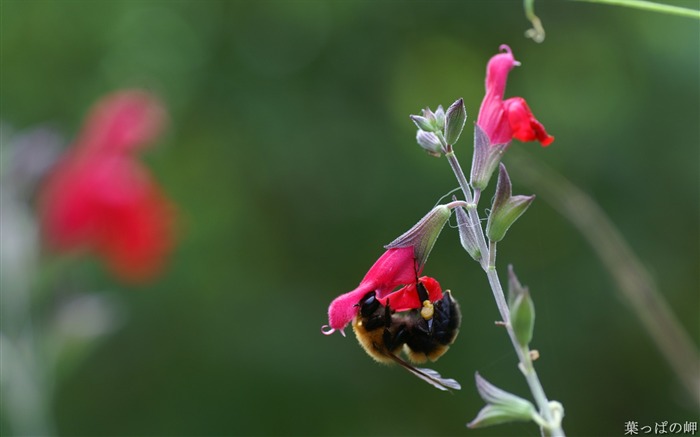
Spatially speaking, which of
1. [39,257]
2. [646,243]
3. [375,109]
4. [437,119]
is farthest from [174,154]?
[437,119]

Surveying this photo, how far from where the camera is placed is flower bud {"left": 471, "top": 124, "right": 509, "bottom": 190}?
72cm

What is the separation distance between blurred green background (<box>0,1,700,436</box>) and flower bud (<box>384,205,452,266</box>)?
212cm

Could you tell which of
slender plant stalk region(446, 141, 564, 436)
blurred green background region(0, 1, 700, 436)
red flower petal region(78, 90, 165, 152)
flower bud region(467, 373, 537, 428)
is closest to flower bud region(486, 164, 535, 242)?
slender plant stalk region(446, 141, 564, 436)

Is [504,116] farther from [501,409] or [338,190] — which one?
[338,190]

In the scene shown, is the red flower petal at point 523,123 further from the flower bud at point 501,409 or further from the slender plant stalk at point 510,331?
the flower bud at point 501,409

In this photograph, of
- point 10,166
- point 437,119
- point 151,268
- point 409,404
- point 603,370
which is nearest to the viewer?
point 437,119

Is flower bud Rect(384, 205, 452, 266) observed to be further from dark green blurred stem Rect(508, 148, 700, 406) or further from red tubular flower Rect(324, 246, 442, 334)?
dark green blurred stem Rect(508, 148, 700, 406)

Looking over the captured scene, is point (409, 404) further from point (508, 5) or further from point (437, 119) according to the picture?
point (437, 119)

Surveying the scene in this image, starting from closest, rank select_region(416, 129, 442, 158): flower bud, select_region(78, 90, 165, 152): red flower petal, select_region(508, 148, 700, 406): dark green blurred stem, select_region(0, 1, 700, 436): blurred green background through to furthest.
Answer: select_region(416, 129, 442, 158): flower bud → select_region(508, 148, 700, 406): dark green blurred stem → select_region(78, 90, 165, 152): red flower petal → select_region(0, 1, 700, 436): blurred green background

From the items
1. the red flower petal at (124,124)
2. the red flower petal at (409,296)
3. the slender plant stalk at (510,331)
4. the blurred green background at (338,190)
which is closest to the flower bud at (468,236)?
the slender plant stalk at (510,331)

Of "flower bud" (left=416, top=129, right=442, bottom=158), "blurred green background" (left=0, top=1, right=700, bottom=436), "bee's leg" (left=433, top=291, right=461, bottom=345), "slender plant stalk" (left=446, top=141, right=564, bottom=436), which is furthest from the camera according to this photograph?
"blurred green background" (left=0, top=1, right=700, bottom=436)

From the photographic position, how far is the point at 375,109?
3.25 metres

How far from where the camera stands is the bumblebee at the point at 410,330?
93 centimetres

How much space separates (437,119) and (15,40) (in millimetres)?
3185
